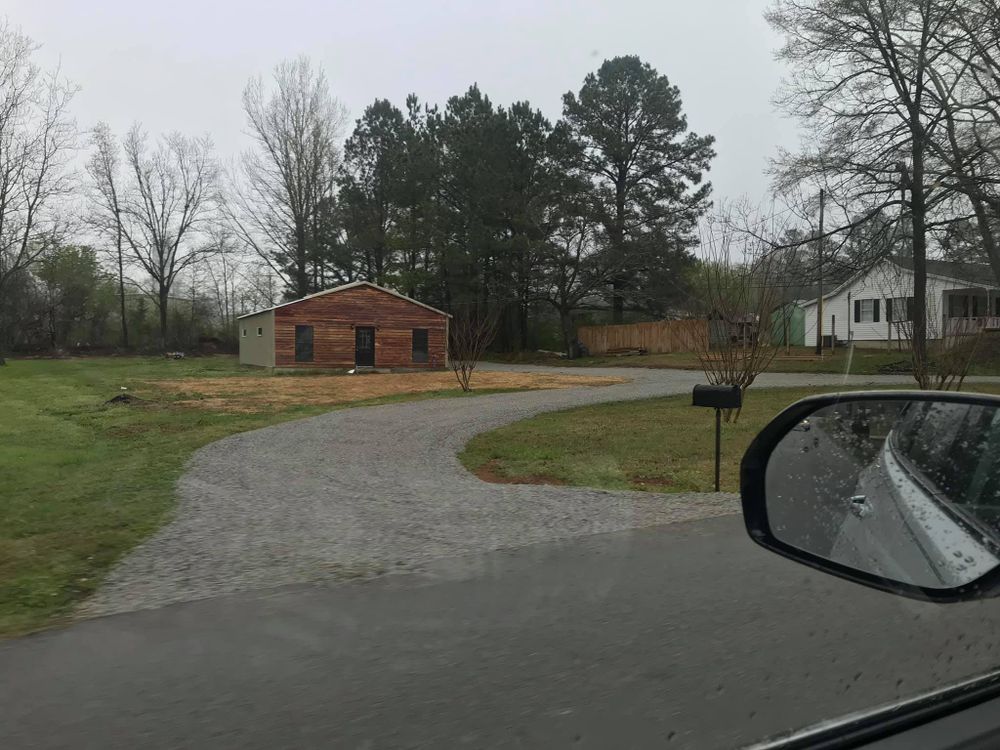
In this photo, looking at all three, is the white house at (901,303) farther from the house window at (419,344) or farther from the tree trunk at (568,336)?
the house window at (419,344)

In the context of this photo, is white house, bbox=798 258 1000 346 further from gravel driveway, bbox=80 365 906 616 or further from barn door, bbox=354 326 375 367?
barn door, bbox=354 326 375 367

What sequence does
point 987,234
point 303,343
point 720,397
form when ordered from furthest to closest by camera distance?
1. point 303,343
2. point 987,234
3. point 720,397

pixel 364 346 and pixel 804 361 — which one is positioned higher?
pixel 364 346

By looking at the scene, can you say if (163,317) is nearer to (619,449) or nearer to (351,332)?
(351,332)

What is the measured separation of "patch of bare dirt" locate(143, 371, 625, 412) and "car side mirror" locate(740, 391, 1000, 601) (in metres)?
14.8

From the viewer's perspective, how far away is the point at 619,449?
10.3 meters

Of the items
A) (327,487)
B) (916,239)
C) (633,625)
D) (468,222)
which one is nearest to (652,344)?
(468,222)

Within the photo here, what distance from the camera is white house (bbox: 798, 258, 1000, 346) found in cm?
1410

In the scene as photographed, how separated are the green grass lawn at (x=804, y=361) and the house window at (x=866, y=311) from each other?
5.45 metres

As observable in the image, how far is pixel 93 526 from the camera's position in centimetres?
562

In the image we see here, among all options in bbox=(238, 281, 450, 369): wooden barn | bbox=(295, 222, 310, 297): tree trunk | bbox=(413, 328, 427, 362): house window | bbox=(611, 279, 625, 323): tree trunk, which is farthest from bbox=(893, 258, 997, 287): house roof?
bbox=(295, 222, 310, 297): tree trunk

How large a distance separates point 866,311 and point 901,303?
2295cm

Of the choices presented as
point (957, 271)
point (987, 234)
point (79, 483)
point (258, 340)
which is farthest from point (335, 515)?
point (258, 340)

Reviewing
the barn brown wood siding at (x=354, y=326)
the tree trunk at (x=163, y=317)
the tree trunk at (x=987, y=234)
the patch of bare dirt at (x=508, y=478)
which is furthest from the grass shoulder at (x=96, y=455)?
the tree trunk at (x=163, y=317)
